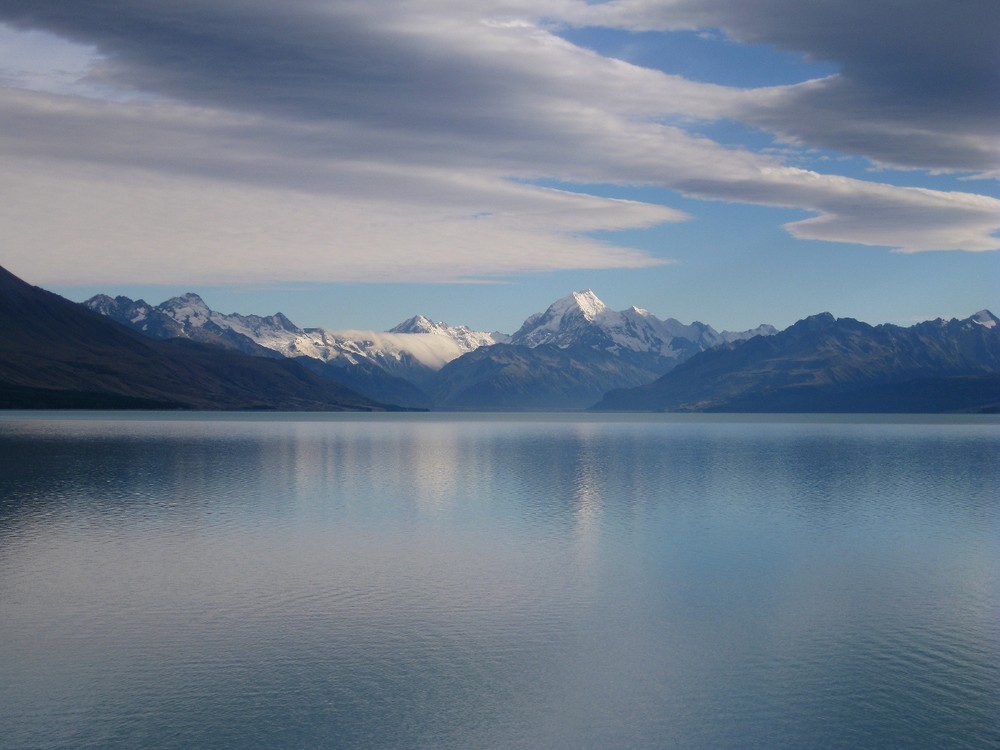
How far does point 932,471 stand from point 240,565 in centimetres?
10428

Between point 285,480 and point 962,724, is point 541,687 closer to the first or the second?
point 962,724

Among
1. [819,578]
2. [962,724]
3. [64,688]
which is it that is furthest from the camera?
[819,578]

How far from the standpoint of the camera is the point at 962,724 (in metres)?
32.0

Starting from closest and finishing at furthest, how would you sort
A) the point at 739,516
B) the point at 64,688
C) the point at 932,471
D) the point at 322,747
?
the point at 322,747 → the point at 64,688 → the point at 739,516 → the point at 932,471

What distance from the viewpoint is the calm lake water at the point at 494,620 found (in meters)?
31.9

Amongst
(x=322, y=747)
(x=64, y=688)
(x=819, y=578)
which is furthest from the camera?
(x=819, y=578)

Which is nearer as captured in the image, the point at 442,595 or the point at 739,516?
the point at 442,595

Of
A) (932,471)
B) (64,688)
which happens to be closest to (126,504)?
(64,688)

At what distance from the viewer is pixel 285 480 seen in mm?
111812

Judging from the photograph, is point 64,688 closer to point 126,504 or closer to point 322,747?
point 322,747

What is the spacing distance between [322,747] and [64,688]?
37.2 ft

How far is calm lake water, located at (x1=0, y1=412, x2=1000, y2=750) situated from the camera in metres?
31.9

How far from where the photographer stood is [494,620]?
44812mm

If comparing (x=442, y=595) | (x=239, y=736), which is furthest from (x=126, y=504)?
(x=239, y=736)
